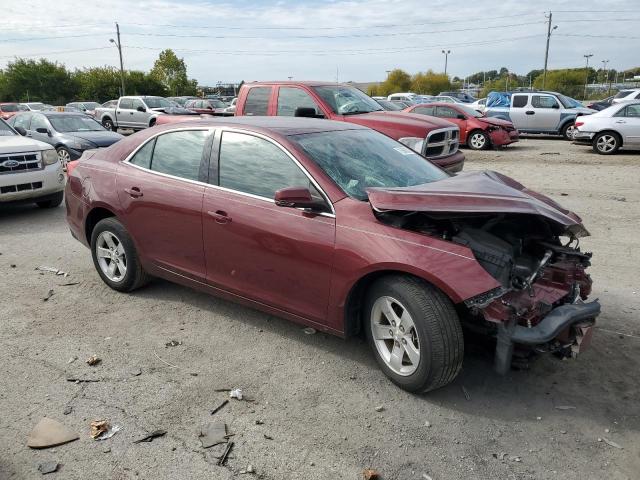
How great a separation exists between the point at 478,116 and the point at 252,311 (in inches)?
594

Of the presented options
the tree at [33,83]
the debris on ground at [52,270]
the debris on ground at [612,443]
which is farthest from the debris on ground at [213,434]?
the tree at [33,83]

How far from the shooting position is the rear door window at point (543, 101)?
20.0 meters

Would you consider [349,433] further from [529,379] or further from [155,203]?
[155,203]

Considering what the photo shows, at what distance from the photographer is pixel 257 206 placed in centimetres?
396

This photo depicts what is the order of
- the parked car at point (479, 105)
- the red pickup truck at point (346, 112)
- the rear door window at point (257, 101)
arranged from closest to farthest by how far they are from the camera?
the red pickup truck at point (346, 112) → the rear door window at point (257, 101) → the parked car at point (479, 105)

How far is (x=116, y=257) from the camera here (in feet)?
16.8

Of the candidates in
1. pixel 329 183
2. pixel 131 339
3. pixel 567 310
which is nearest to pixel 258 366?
pixel 131 339

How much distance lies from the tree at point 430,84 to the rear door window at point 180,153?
71.9 meters

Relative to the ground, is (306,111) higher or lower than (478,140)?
higher

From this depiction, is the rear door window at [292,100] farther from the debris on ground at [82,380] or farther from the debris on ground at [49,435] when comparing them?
the debris on ground at [49,435]

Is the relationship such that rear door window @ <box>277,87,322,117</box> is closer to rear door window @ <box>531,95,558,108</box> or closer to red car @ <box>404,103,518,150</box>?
red car @ <box>404,103,518,150</box>

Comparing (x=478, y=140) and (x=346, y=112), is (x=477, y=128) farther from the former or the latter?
(x=346, y=112)

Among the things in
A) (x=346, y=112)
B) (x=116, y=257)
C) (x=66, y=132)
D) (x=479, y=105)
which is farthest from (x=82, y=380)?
(x=479, y=105)

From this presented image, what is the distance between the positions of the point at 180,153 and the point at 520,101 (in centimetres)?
1848
